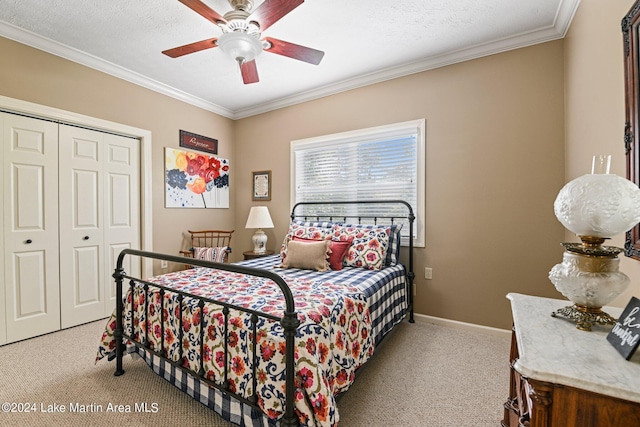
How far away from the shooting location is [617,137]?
1.45m

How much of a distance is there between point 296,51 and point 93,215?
2.63 meters

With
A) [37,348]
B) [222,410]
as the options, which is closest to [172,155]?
[37,348]

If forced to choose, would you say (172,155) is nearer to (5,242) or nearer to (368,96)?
Answer: (5,242)

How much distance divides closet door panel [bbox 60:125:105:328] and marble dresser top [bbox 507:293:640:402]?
363 cm

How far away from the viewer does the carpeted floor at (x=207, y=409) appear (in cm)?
161

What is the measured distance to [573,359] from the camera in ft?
2.52

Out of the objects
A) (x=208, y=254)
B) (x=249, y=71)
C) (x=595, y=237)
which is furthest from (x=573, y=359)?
(x=208, y=254)

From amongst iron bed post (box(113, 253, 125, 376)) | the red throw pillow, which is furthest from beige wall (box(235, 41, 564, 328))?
iron bed post (box(113, 253, 125, 376))

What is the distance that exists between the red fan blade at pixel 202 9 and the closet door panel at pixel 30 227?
79.9 inches

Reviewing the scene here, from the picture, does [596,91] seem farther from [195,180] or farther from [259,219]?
[195,180]

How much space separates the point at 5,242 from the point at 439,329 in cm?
396

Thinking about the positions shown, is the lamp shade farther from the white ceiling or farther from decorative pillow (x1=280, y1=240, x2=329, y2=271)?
the white ceiling

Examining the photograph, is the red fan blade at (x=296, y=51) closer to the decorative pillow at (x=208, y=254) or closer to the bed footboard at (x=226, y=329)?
the bed footboard at (x=226, y=329)

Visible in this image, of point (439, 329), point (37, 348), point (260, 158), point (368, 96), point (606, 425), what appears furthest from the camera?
point (260, 158)
